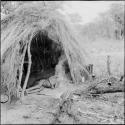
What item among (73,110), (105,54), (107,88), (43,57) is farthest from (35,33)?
(105,54)

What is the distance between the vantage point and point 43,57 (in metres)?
6.77

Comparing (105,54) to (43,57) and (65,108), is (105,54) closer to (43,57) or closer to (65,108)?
(43,57)

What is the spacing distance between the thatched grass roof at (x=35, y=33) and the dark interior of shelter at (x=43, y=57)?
16.0 inches

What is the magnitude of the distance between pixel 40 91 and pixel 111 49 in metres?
3.32

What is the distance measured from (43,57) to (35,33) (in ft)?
4.82

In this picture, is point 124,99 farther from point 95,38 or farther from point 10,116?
point 95,38

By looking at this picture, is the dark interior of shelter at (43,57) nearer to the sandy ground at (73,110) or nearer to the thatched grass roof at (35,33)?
the thatched grass roof at (35,33)

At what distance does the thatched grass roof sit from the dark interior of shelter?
1.33 ft

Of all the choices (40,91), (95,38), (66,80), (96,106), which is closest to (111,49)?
(95,38)

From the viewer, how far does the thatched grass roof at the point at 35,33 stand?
16.6ft

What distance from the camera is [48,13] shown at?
564cm

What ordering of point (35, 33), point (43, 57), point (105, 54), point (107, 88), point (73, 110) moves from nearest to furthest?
point (73, 110) → point (107, 88) → point (35, 33) → point (43, 57) → point (105, 54)

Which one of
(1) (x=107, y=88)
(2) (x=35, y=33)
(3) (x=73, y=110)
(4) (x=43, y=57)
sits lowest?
(3) (x=73, y=110)

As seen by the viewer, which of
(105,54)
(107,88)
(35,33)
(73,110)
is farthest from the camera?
(105,54)
